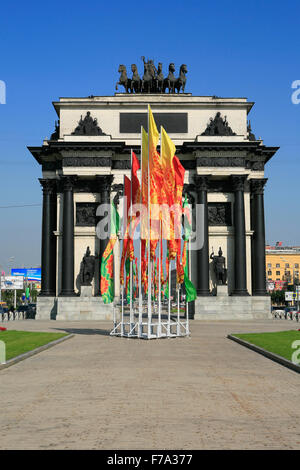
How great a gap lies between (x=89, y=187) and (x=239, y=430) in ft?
172

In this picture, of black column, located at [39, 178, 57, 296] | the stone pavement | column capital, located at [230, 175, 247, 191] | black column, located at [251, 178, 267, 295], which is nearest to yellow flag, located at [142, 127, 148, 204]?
the stone pavement

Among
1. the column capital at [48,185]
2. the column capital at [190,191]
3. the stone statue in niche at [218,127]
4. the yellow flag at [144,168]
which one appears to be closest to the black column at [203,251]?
the column capital at [190,191]

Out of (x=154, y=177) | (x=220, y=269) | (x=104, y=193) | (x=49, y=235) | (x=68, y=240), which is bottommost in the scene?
(x=220, y=269)

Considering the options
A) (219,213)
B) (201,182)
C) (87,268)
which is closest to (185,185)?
(201,182)

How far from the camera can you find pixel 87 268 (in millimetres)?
58750

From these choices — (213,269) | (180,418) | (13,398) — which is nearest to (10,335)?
(13,398)

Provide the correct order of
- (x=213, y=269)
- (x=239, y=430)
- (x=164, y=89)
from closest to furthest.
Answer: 1. (x=239, y=430)
2. (x=213, y=269)
3. (x=164, y=89)

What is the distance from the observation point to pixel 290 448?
30.1 ft

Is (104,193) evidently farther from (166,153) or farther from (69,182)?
(166,153)

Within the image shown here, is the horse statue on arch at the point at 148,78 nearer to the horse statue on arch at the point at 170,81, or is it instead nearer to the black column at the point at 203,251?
the horse statue on arch at the point at 170,81

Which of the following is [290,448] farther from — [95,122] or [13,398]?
[95,122]

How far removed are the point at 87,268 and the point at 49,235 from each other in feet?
21.1

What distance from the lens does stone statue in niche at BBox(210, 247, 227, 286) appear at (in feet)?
193
